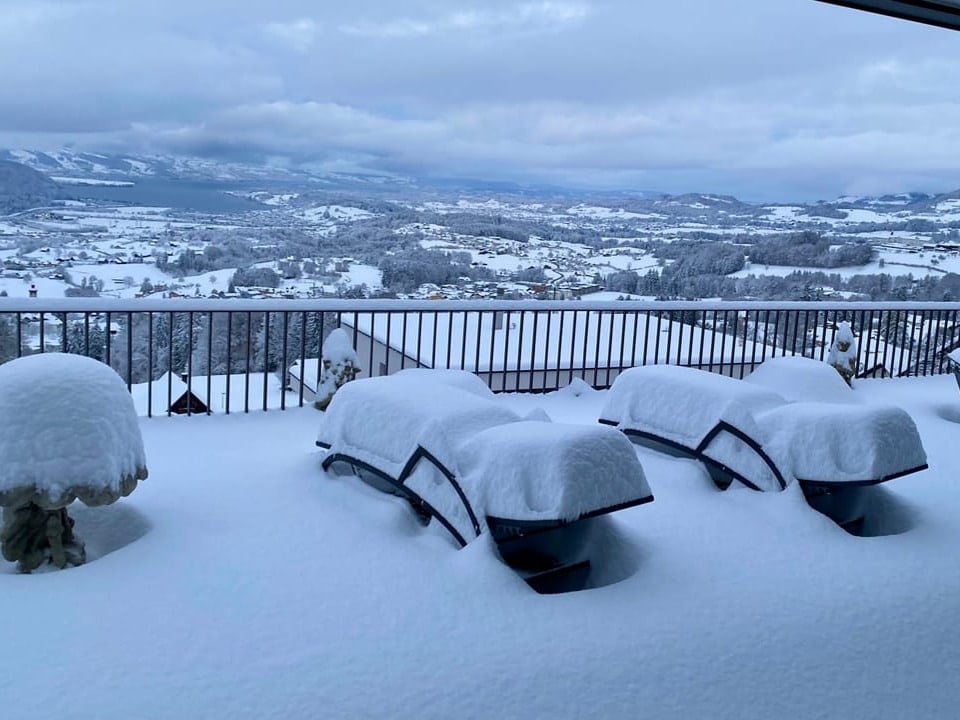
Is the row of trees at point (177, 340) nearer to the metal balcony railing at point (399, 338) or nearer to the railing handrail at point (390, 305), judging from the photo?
the metal balcony railing at point (399, 338)

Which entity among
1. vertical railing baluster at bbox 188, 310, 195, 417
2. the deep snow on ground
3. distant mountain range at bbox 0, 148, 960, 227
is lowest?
the deep snow on ground

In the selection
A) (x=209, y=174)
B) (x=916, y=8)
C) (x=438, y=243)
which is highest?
(x=916, y=8)

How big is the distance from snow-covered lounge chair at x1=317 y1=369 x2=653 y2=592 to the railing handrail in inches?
83.5

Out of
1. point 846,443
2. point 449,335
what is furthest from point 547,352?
point 846,443

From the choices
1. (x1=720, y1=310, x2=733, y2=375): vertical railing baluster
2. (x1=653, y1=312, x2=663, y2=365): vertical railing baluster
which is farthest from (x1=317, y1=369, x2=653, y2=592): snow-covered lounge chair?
(x1=720, y1=310, x2=733, y2=375): vertical railing baluster

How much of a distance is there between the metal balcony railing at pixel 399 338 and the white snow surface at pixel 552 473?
3.17 meters

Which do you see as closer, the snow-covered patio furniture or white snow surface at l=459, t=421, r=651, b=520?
the snow-covered patio furniture

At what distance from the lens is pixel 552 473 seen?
329cm

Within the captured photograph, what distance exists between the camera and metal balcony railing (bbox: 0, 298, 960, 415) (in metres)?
5.95

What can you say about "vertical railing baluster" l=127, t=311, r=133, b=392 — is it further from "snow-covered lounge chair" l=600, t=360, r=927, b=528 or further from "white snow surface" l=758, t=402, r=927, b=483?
"white snow surface" l=758, t=402, r=927, b=483

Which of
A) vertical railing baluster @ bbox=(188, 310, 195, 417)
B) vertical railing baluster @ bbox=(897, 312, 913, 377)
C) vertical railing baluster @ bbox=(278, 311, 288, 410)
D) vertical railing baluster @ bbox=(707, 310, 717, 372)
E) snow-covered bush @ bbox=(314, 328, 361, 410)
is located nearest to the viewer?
vertical railing baluster @ bbox=(188, 310, 195, 417)

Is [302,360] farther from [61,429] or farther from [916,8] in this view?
[916,8]

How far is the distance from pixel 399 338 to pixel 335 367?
1.91 meters

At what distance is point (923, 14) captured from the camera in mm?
3885
